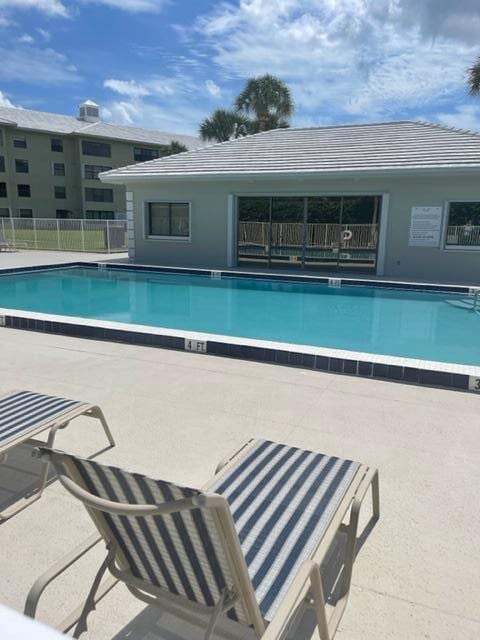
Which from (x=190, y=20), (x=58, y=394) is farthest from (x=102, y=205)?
(x=58, y=394)

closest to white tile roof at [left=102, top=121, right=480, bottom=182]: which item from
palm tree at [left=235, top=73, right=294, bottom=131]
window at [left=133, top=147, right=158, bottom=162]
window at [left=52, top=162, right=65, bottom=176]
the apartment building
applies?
palm tree at [left=235, top=73, right=294, bottom=131]

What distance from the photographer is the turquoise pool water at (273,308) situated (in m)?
8.45

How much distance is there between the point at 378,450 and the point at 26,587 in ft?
8.10

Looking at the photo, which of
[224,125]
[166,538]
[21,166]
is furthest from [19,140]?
[166,538]

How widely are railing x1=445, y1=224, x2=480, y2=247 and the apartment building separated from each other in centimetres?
3454

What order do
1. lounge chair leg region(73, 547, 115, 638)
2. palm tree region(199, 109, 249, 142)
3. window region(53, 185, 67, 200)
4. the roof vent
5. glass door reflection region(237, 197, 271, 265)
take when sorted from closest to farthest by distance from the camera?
lounge chair leg region(73, 547, 115, 638)
glass door reflection region(237, 197, 271, 265)
palm tree region(199, 109, 249, 142)
window region(53, 185, 67, 200)
the roof vent

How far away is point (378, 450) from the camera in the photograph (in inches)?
139

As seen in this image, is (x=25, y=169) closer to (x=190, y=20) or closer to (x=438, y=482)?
(x=190, y=20)

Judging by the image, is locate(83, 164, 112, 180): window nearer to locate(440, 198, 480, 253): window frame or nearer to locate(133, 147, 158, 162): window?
locate(133, 147, 158, 162): window

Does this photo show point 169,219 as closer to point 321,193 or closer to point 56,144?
point 321,193

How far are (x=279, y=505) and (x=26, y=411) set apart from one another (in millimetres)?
1941

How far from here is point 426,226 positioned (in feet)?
45.3

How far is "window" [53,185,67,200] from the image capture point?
42188 millimetres

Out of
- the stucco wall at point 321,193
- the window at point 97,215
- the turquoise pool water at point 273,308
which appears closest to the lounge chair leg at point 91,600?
the turquoise pool water at point 273,308
